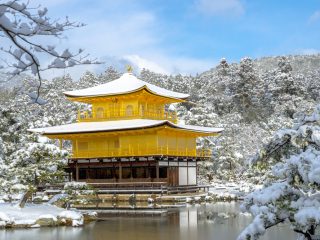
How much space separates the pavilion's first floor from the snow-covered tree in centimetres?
2417

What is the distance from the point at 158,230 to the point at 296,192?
9528 mm

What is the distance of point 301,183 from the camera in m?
7.61

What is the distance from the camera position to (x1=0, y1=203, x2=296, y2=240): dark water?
14805 mm

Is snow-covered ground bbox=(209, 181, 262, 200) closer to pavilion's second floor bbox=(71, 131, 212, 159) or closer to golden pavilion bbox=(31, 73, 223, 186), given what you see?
golden pavilion bbox=(31, 73, 223, 186)

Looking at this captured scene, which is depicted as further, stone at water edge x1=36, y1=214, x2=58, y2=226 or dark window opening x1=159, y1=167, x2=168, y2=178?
dark window opening x1=159, y1=167, x2=168, y2=178

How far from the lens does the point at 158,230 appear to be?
16.7 m

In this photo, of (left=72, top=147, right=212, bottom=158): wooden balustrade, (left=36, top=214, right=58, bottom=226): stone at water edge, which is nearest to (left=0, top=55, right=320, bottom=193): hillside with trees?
(left=36, top=214, right=58, bottom=226): stone at water edge

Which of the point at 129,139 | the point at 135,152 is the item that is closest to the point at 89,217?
the point at 135,152

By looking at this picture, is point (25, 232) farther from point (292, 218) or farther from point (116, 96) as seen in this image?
point (116, 96)

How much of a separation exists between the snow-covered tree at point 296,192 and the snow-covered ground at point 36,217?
37.8ft

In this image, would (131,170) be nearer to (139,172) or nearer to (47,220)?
(139,172)

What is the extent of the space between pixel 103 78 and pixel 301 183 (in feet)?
263

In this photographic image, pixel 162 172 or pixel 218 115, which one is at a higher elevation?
pixel 218 115

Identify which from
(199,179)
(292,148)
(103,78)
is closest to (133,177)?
(199,179)
